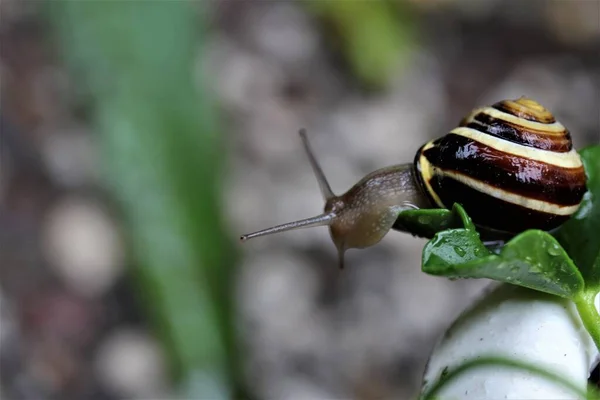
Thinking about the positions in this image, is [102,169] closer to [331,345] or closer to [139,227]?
[139,227]

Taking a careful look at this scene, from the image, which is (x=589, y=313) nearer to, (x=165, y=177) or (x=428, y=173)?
(x=428, y=173)

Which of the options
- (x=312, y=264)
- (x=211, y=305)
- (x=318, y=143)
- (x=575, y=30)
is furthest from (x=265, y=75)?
(x=575, y=30)

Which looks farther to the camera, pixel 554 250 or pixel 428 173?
pixel 428 173

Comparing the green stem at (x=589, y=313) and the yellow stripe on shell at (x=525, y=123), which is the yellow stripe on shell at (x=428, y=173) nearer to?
the yellow stripe on shell at (x=525, y=123)

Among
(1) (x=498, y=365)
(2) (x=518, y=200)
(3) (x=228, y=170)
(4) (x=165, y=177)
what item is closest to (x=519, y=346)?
(1) (x=498, y=365)

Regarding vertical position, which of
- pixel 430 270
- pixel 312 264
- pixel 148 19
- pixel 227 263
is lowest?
pixel 312 264

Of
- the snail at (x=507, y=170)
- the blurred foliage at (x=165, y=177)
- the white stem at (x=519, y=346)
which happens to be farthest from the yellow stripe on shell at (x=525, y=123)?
the blurred foliage at (x=165, y=177)

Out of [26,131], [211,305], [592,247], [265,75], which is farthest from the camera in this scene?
[265,75]
